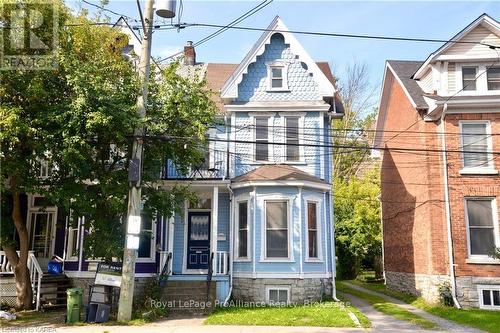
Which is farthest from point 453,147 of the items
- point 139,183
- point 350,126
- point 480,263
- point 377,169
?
point 350,126

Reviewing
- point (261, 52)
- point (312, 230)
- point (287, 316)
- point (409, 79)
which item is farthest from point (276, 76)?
point (287, 316)

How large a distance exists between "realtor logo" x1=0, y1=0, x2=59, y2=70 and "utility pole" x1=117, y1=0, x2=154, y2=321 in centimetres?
255

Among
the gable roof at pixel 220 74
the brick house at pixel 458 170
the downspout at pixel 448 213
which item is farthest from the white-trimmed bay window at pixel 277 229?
the downspout at pixel 448 213

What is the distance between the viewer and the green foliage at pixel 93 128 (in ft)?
38.0

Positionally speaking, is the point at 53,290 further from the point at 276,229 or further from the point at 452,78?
the point at 452,78

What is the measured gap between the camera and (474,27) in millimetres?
17375

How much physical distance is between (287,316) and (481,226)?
8.61 meters

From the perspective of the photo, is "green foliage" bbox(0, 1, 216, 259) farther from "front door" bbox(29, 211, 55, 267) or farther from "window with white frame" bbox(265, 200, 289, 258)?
"front door" bbox(29, 211, 55, 267)

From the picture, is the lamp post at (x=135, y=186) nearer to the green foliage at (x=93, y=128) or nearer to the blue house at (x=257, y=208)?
the green foliage at (x=93, y=128)

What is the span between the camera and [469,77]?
56.6ft

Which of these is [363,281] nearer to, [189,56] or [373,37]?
[189,56]

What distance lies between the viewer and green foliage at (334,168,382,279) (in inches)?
1049

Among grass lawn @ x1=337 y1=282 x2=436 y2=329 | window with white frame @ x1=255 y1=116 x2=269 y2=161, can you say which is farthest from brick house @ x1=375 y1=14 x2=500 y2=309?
window with white frame @ x1=255 y1=116 x2=269 y2=161

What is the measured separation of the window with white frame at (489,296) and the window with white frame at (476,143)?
4.46 meters
